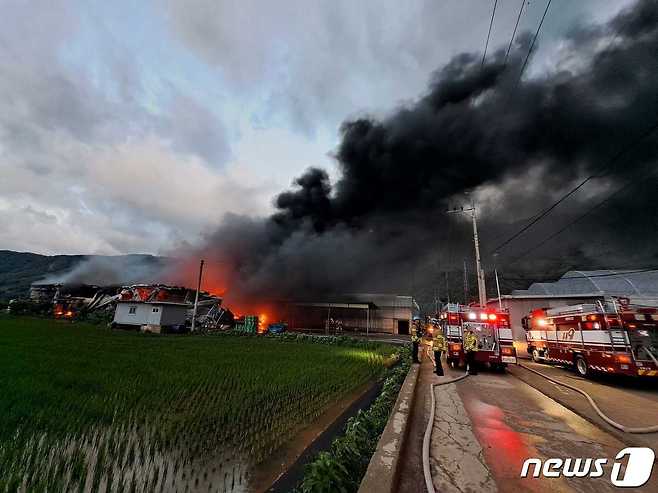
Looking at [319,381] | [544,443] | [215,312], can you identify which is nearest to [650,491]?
[544,443]

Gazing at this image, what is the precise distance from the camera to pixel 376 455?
136 inches

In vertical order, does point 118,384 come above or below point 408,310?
below

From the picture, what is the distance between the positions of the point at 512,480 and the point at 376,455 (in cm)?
161

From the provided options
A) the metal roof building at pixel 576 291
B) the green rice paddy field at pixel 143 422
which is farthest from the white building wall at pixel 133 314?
the metal roof building at pixel 576 291

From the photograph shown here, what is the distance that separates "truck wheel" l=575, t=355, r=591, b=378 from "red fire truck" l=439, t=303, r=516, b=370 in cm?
247

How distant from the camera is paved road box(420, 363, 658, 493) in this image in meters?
3.31

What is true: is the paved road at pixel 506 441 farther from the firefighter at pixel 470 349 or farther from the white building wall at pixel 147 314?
the white building wall at pixel 147 314

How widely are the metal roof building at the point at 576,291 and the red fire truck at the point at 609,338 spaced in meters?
10.9

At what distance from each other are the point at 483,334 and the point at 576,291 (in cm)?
2132

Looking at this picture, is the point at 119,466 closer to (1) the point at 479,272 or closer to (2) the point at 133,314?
(1) the point at 479,272

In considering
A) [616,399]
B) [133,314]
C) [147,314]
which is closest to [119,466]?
[616,399]

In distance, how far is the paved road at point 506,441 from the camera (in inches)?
130

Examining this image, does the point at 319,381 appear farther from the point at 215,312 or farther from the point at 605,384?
the point at 215,312

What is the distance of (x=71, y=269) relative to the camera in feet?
489
